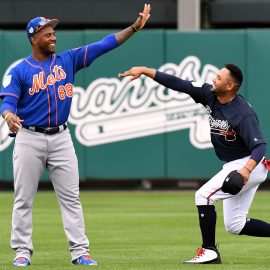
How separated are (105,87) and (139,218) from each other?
5.11 meters

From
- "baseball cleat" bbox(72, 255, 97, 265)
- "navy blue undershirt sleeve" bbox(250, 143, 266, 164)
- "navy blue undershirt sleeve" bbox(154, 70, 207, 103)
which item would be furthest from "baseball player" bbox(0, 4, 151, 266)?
"navy blue undershirt sleeve" bbox(250, 143, 266, 164)

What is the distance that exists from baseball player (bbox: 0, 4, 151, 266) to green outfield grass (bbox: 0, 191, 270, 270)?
0.34 metres

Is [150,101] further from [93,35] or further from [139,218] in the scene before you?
[139,218]

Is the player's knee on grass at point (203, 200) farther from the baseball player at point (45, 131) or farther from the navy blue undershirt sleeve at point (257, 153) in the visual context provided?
the baseball player at point (45, 131)

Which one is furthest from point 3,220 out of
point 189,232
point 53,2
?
point 53,2

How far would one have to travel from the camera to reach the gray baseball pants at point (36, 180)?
8.66 metres

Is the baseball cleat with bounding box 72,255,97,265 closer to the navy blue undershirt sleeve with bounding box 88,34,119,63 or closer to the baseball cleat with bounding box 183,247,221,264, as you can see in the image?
the baseball cleat with bounding box 183,247,221,264

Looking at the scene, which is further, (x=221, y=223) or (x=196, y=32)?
(x=196, y=32)

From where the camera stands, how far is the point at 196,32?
60.6ft

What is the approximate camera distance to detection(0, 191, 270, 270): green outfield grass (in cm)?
903

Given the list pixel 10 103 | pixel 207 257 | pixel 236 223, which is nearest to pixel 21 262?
pixel 10 103

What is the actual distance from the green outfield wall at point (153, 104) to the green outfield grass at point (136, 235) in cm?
72

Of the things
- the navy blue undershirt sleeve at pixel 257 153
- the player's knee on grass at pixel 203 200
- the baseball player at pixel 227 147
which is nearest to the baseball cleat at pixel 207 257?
the baseball player at pixel 227 147

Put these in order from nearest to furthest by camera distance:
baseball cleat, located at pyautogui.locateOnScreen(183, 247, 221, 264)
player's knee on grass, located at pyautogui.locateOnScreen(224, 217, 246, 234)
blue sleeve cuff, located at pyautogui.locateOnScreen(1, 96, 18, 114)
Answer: blue sleeve cuff, located at pyautogui.locateOnScreen(1, 96, 18, 114), baseball cleat, located at pyautogui.locateOnScreen(183, 247, 221, 264), player's knee on grass, located at pyautogui.locateOnScreen(224, 217, 246, 234)
